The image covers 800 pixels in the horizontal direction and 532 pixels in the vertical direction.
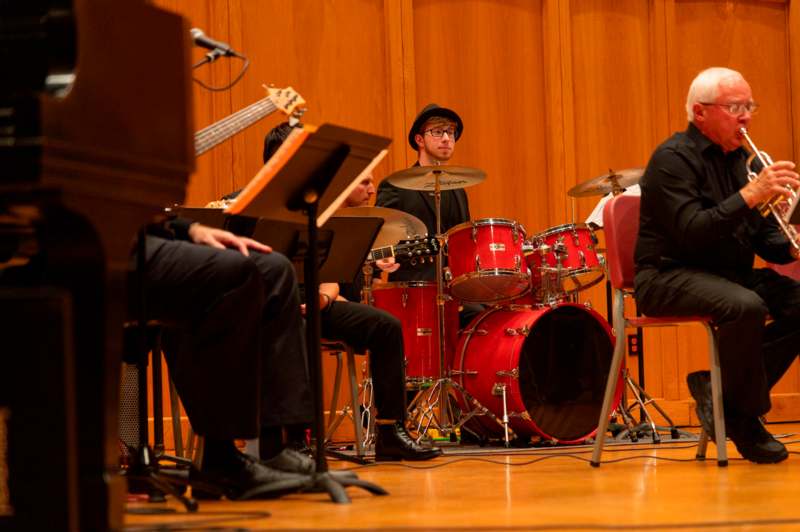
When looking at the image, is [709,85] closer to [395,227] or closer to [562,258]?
[562,258]

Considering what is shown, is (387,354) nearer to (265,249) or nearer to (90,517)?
(265,249)

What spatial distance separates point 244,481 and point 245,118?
109 cm

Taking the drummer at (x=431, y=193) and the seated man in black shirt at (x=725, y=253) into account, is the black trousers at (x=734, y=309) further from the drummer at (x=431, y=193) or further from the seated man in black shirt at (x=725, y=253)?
the drummer at (x=431, y=193)

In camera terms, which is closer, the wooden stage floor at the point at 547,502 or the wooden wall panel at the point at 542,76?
the wooden stage floor at the point at 547,502

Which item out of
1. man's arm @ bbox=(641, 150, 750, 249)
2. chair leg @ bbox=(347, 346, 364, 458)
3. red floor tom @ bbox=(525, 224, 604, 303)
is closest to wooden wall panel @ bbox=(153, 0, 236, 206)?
chair leg @ bbox=(347, 346, 364, 458)

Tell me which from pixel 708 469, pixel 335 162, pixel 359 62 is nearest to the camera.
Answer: pixel 335 162

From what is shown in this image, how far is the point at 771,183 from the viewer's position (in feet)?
→ 11.8

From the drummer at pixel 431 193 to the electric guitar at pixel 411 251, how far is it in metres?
0.52

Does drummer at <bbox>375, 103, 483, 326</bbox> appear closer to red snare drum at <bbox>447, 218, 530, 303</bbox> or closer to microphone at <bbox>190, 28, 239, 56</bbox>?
red snare drum at <bbox>447, 218, 530, 303</bbox>

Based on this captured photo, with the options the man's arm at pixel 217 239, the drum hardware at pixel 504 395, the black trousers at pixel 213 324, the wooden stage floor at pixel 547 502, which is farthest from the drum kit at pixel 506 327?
the black trousers at pixel 213 324

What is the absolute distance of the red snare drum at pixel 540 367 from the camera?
5.27m

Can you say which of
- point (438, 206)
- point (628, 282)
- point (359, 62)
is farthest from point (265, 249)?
point (359, 62)

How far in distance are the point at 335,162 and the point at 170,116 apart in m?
0.89

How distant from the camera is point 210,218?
3664mm
